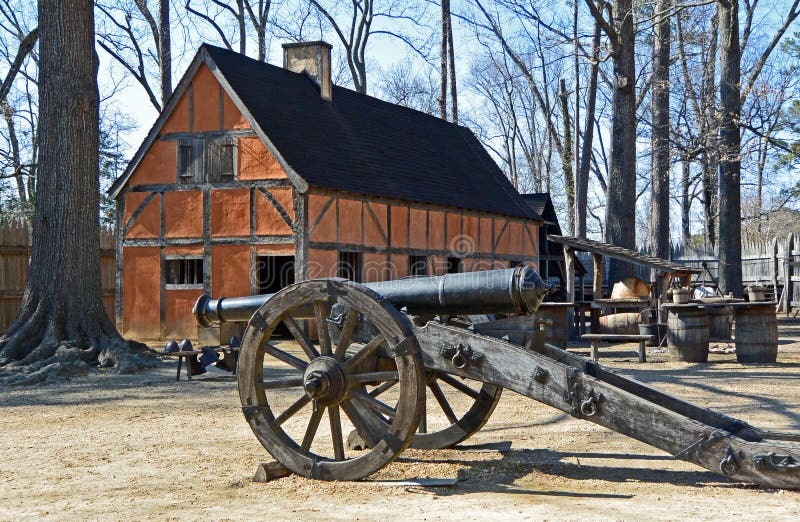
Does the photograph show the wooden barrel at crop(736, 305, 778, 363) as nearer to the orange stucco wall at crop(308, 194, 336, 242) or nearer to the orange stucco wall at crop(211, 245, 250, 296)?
the orange stucco wall at crop(308, 194, 336, 242)

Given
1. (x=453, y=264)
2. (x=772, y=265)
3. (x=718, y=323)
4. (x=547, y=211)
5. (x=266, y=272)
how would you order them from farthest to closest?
(x=547, y=211), (x=772, y=265), (x=453, y=264), (x=266, y=272), (x=718, y=323)

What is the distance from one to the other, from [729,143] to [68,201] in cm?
1383

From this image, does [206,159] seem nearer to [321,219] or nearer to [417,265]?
[321,219]

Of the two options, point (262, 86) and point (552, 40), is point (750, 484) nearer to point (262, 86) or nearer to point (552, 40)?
point (552, 40)

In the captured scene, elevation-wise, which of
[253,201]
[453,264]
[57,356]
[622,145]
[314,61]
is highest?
[314,61]

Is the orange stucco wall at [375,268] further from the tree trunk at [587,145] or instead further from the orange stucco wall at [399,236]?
the tree trunk at [587,145]

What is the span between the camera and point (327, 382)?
18.4ft

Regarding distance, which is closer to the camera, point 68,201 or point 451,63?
point 68,201

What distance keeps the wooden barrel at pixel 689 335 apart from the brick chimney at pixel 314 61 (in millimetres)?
11949

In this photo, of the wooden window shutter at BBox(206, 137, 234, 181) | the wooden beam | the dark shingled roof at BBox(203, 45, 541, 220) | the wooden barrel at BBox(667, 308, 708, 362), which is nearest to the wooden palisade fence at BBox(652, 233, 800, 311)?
the dark shingled roof at BBox(203, 45, 541, 220)

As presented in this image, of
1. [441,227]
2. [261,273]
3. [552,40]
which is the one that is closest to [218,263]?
[261,273]

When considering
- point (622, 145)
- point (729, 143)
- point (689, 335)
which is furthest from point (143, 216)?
point (729, 143)

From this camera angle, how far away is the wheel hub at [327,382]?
5.61 meters

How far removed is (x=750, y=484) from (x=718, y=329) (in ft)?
43.8
